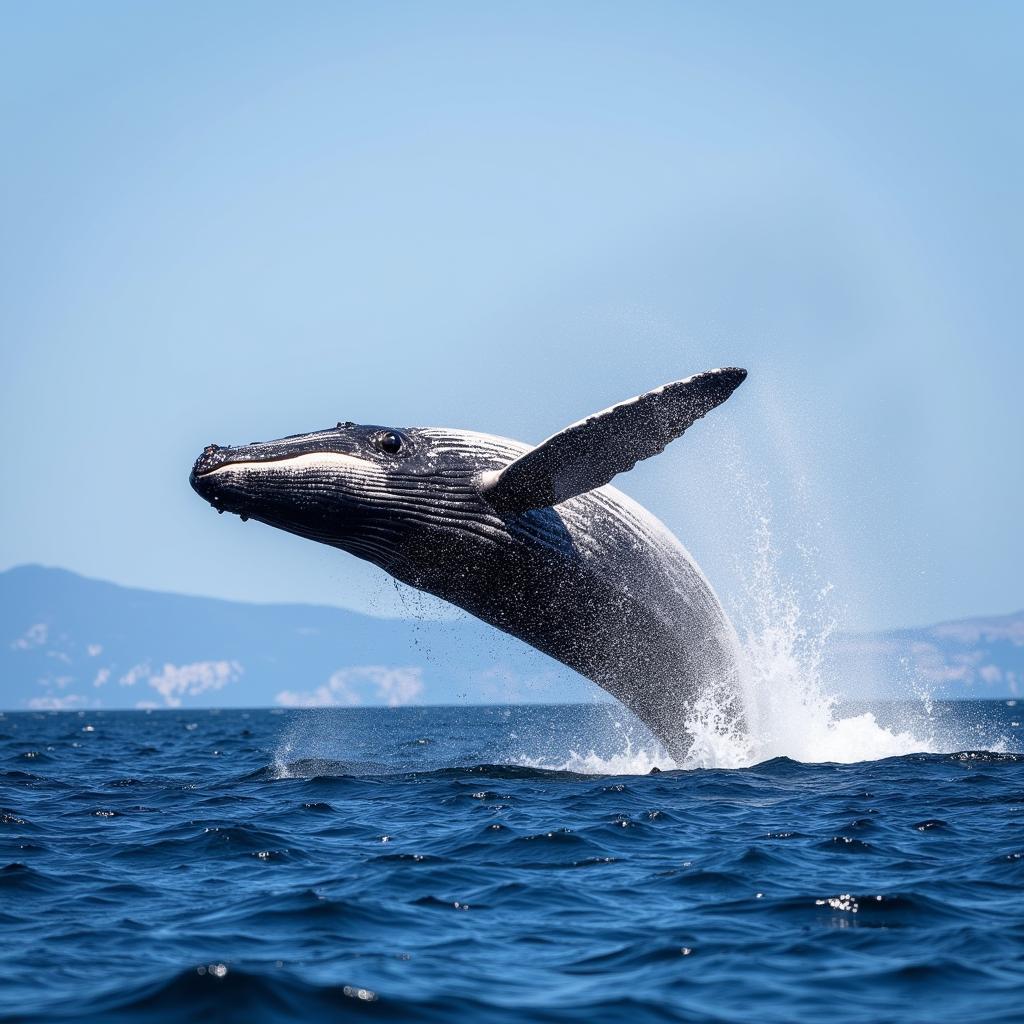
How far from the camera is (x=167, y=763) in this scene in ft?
80.7

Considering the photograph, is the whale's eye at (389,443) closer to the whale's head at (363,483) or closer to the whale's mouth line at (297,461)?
the whale's head at (363,483)

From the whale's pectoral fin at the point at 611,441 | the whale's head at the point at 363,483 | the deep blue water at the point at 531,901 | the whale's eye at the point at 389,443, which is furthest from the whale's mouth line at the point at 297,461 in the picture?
the deep blue water at the point at 531,901

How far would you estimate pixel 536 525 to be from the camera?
13969 mm

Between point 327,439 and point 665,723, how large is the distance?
17.1ft

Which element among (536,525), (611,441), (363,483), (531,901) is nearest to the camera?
(531,901)

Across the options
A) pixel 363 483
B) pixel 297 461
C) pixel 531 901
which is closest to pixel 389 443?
pixel 363 483

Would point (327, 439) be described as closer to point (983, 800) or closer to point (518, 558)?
point (518, 558)

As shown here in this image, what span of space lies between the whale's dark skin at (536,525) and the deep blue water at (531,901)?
1474mm

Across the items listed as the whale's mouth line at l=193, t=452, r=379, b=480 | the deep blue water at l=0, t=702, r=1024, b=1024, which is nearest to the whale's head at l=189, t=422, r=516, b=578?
the whale's mouth line at l=193, t=452, r=379, b=480

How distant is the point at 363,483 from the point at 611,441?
2561mm

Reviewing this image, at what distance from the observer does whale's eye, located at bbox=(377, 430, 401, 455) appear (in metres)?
13.8

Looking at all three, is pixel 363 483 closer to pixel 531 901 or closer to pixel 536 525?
pixel 536 525

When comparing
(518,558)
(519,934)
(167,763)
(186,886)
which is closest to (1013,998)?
(519,934)

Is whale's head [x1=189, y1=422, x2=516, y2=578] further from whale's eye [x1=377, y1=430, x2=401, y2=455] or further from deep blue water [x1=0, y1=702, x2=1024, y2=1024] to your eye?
deep blue water [x1=0, y1=702, x2=1024, y2=1024]
